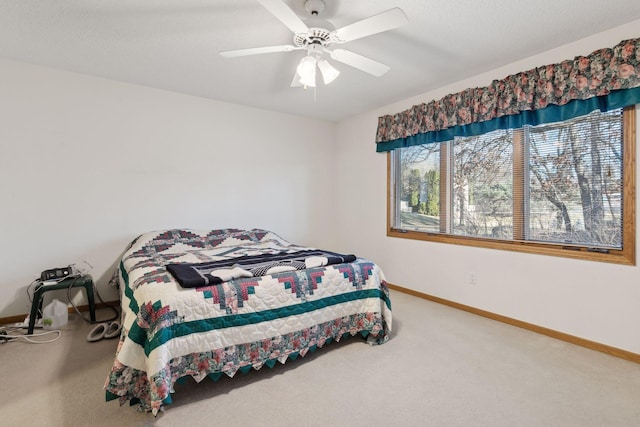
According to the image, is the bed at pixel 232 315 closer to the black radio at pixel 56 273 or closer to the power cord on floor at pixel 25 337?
the black radio at pixel 56 273

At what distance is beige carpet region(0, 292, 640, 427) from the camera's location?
62.5 inches

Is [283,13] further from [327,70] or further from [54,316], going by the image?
[54,316]

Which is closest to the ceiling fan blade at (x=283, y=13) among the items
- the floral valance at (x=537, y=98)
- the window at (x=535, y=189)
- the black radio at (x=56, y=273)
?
the floral valance at (x=537, y=98)

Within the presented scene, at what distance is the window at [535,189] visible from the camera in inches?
90.3

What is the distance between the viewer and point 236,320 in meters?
1.84

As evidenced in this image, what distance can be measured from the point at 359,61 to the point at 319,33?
346 millimetres

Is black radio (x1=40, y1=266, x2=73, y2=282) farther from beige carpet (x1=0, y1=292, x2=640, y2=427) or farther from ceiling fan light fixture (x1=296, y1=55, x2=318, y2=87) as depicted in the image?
ceiling fan light fixture (x1=296, y1=55, x2=318, y2=87)

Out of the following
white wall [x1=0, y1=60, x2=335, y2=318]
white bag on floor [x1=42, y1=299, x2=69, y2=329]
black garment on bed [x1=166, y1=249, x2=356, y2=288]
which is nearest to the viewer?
black garment on bed [x1=166, y1=249, x2=356, y2=288]

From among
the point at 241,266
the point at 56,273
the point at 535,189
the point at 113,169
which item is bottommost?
the point at 56,273

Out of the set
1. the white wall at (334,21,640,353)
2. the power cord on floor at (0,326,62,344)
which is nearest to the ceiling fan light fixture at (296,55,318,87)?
the white wall at (334,21,640,353)

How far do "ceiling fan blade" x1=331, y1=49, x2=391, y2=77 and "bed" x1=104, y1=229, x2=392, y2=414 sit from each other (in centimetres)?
142

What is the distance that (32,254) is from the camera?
2.93 m

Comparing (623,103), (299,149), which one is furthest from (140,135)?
(623,103)

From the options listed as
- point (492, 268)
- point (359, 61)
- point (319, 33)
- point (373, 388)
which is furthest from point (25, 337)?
point (492, 268)
